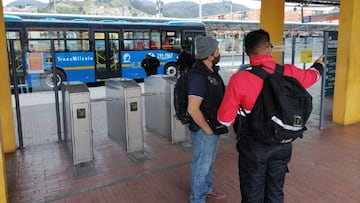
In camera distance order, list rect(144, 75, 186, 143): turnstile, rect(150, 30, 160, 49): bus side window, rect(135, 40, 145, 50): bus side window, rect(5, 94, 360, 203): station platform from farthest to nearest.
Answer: rect(150, 30, 160, 49): bus side window, rect(135, 40, 145, 50): bus side window, rect(144, 75, 186, 143): turnstile, rect(5, 94, 360, 203): station platform

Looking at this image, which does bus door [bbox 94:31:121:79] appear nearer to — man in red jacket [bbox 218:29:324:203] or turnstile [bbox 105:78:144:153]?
turnstile [bbox 105:78:144:153]

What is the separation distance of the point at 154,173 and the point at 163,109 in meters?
1.54

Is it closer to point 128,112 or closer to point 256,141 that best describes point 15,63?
point 128,112

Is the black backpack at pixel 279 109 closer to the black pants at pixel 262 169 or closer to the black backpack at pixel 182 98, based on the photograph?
the black pants at pixel 262 169

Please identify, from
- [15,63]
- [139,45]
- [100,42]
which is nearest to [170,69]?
[139,45]

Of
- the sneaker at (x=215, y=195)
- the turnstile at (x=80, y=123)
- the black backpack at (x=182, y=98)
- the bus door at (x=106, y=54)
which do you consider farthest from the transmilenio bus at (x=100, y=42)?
the black backpack at (x=182, y=98)

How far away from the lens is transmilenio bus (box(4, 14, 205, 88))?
10.3 m

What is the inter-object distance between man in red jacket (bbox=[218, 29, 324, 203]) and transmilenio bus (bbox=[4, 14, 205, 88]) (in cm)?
822

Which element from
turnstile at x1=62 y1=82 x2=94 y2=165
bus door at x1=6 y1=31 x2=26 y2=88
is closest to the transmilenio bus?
bus door at x1=6 y1=31 x2=26 y2=88

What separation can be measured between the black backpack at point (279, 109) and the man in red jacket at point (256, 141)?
0.16 feet

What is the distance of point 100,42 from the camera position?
11.6 metres

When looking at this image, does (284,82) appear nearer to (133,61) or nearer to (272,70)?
(272,70)

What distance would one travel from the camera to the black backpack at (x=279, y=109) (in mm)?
1957

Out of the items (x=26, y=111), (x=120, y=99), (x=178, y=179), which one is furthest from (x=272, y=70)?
(x=26, y=111)
